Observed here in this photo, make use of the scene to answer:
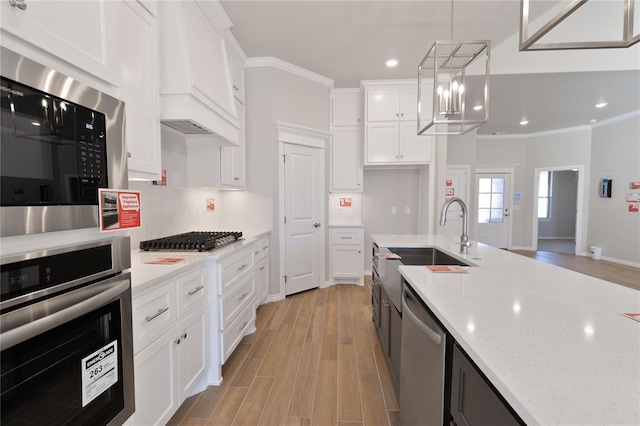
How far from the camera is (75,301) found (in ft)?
2.77

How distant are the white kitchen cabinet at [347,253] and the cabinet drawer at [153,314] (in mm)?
2920

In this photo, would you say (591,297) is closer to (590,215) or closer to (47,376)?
(47,376)

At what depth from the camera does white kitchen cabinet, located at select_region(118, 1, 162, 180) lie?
1.43m

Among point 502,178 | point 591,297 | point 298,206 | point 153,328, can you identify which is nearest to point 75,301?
point 153,328

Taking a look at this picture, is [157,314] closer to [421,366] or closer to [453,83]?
[421,366]

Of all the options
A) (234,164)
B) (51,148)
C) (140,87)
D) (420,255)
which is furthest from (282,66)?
(51,148)

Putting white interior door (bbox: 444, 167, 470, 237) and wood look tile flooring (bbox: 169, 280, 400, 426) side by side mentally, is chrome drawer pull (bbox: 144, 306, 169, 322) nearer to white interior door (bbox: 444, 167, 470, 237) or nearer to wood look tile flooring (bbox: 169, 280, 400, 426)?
wood look tile flooring (bbox: 169, 280, 400, 426)

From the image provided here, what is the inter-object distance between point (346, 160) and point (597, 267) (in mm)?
5557

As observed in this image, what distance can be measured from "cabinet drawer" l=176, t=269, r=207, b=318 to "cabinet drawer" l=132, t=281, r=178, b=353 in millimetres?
54

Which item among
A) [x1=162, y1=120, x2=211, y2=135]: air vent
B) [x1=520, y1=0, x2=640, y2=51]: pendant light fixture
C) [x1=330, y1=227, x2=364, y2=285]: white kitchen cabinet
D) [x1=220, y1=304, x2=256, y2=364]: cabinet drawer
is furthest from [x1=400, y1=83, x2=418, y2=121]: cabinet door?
[x1=220, y1=304, x2=256, y2=364]: cabinet drawer

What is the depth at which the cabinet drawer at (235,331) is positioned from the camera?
201 cm

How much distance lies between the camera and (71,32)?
0.93 metres

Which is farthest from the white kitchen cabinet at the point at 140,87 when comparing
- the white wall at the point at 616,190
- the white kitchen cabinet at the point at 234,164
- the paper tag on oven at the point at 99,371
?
the white wall at the point at 616,190

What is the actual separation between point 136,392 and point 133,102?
1.45 meters
